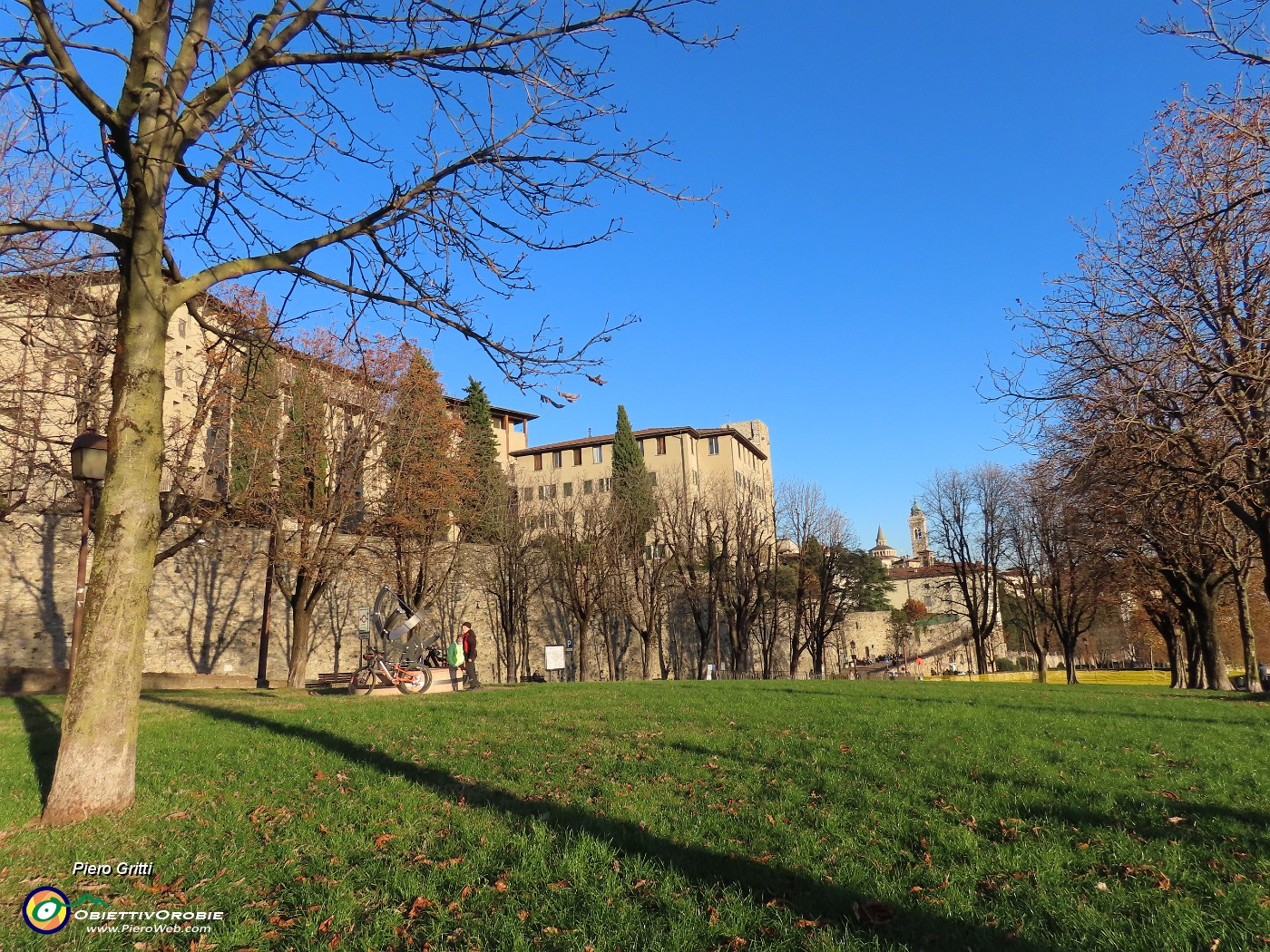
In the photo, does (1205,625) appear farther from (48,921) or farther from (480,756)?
(48,921)

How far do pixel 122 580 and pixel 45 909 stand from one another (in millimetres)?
2691

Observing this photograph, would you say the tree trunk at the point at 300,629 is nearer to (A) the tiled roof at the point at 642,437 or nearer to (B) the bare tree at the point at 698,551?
(B) the bare tree at the point at 698,551

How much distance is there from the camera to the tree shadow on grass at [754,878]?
3.79 m

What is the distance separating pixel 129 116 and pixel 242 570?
23.6 meters

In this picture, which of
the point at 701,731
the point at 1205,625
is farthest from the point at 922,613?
the point at 701,731

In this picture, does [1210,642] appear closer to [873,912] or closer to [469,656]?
[469,656]

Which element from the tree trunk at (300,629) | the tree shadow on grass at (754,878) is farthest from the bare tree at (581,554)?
the tree shadow on grass at (754,878)

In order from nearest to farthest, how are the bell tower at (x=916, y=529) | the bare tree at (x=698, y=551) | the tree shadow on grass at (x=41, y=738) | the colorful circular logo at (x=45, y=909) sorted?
the colorful circular logo at (x=45, y=909), the tree shadow on grass at (x=41, y=738), the bare tree at (x=698, y=551), the bell tower at (x=916, y=529)

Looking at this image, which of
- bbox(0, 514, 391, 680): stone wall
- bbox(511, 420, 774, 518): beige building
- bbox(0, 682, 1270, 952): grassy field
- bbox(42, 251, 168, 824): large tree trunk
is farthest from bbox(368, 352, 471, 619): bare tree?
bbox(511, 420, 774, 518): beige building

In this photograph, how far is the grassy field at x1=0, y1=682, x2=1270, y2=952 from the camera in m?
3.96

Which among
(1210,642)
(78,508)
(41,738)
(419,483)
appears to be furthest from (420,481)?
(1210,642)

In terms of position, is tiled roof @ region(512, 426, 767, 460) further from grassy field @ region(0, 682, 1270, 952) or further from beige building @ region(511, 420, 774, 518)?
grassy field @ region(0, 682, 1270, 952)

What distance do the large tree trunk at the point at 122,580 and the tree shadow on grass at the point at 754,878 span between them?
2.39 metres

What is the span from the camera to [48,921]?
13.8 feet
